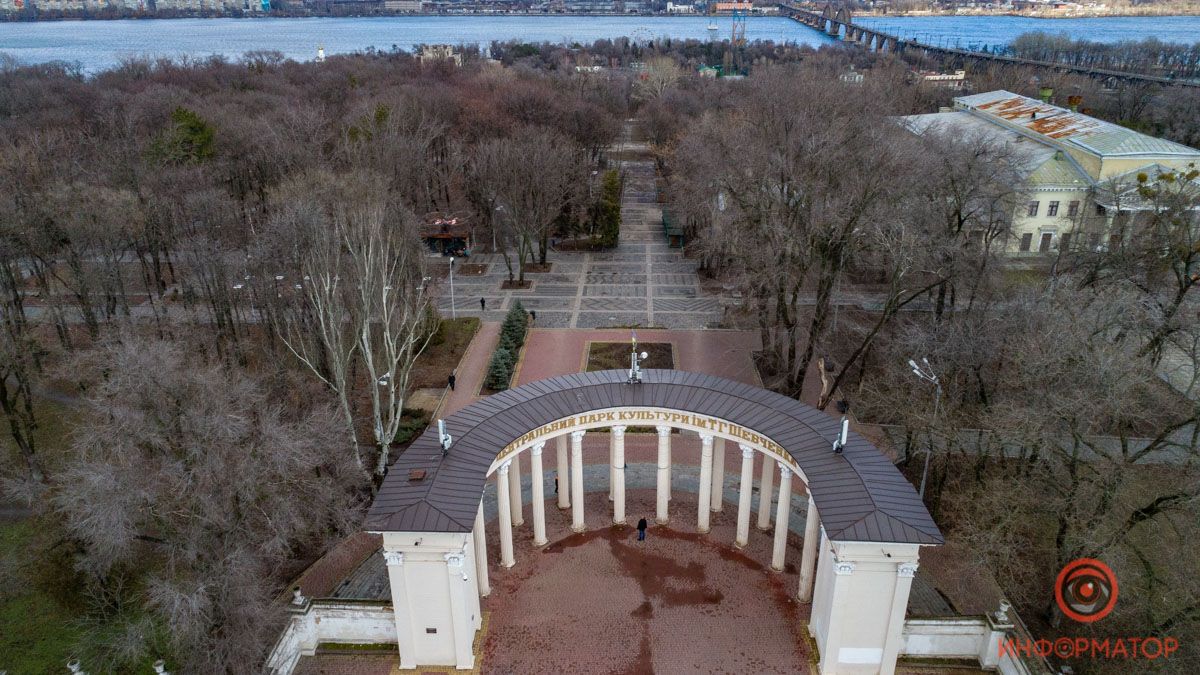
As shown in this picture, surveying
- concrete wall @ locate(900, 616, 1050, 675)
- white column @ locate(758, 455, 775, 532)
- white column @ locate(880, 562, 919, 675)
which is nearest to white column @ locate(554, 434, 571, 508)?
white column @ locate(758, 455, 775, 532)

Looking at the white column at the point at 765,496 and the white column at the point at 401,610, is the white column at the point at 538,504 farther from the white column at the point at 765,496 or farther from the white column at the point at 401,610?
the white column at the point at 765,496

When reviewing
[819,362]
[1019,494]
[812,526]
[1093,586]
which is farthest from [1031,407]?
[819,362]

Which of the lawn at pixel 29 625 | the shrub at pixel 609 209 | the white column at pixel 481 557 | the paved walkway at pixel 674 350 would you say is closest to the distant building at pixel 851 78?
the shrub at pixel 609 209

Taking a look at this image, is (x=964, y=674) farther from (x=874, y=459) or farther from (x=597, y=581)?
(x=597, y=581)

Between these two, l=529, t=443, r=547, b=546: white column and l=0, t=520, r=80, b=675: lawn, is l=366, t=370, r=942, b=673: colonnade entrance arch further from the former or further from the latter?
l=0, t=520, r=80, b=675: lawn

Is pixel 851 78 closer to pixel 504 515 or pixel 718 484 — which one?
pixel 718 484

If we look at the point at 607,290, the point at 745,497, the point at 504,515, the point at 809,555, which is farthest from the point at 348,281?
the point at 607,290
